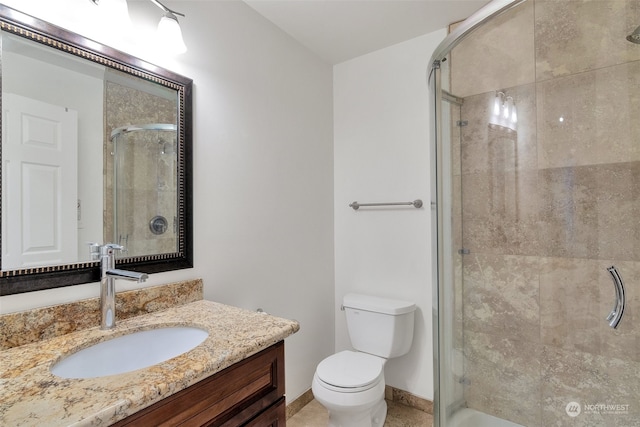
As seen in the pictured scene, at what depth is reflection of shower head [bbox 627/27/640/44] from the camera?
1276 mm

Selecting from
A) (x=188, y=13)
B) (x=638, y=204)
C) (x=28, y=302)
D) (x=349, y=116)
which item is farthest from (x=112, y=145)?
(x=638, y=204)

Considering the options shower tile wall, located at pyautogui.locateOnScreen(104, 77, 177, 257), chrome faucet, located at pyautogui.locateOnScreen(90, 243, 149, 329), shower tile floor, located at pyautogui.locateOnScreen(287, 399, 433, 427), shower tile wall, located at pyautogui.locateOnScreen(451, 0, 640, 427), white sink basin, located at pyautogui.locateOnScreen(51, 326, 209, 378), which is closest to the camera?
white sink basin, located at pyautogui.locateOnScreen(51, 326, 209, 378)

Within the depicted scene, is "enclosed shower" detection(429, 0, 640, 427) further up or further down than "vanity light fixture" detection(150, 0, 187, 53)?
further down

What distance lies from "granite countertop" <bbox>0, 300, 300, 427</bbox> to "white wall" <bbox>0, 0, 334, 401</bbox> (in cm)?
19

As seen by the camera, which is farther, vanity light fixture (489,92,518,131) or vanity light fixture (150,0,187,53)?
vanity light fixture (489,92,518,131)

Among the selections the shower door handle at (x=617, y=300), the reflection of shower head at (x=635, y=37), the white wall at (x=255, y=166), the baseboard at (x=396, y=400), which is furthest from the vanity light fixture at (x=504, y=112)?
the baseboard at (x=396, y=400)

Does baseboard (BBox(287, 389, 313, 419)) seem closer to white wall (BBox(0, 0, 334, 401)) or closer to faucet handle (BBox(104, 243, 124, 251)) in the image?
white wall (BBox(0, 0, 334, 401))

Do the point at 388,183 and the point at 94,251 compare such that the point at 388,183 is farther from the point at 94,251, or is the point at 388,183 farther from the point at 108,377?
the point at 108,377

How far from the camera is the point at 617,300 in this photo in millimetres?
1384

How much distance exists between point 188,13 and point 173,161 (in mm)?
678

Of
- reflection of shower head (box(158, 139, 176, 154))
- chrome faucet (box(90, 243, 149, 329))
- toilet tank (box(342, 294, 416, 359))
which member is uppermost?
reflection of shower head (box(158, 139, 176, 154))

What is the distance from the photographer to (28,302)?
38.2 inches

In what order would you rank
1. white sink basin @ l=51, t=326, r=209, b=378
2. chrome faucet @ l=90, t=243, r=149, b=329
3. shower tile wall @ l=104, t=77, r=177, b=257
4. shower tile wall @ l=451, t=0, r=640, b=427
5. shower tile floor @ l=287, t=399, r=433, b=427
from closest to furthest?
white sink basin @ l=51, t=326, r=209, b=378 < chrome faucet @ l=90, t=243, r=149, b=329 < shower tile wall @ l=104, t=77, r=177, b=257 < shower tile wall @ l=451, t=0, r=640, b=427 < shower tile floor @ l=287, t=399, r=433, b=427

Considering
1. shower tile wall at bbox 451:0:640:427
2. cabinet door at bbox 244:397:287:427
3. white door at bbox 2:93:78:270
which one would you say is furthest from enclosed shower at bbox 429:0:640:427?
white door at bbox 2:93:78:270
